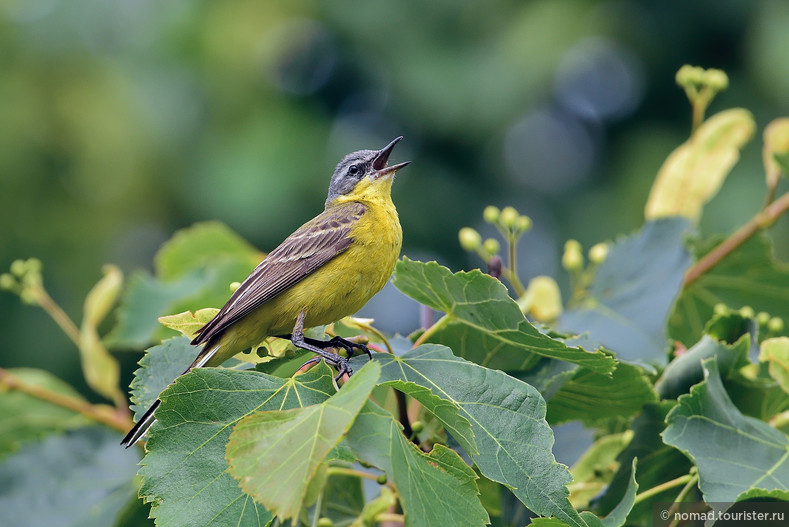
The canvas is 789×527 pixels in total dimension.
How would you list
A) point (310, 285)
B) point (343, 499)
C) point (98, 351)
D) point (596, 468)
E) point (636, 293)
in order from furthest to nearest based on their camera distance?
point (98, 351) → point (636, 293) → point (310, 285) → point (343, 499) → point (596, 468)

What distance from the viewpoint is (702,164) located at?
12.6ft

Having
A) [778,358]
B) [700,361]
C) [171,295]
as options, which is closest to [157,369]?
[171,295]

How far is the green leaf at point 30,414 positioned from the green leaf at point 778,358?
2.88 m

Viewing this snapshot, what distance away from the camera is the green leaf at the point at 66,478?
11.3 ft

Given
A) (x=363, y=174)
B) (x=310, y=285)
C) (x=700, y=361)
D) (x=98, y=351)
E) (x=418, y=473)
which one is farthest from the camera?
(x=363, y=174)

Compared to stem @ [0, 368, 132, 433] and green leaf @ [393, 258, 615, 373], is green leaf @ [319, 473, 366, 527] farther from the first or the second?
stem @ [0, 368, 132, 433]

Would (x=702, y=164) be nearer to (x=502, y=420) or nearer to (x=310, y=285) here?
(x=310, y=285)

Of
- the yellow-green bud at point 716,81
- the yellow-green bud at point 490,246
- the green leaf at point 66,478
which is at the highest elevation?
the yellow-green bud at point 716,81

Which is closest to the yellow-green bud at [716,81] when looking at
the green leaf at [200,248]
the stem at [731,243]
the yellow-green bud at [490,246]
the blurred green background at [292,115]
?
the stem at [731,243]

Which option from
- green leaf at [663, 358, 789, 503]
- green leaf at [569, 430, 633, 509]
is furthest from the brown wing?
green leaf at [663, 358, 789, 503]

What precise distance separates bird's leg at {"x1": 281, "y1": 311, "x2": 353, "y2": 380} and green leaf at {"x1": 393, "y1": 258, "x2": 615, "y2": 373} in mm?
283

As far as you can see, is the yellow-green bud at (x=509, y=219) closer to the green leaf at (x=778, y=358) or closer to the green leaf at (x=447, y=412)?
the green leaf at (x=778, y=358)

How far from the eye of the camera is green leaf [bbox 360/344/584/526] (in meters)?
2.03

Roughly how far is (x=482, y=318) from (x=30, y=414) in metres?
2.52
